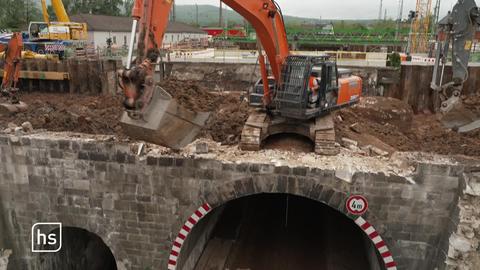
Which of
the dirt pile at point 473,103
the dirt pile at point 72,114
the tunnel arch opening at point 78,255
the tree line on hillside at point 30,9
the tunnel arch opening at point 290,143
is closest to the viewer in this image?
the tunnel arch opening at point 290,143

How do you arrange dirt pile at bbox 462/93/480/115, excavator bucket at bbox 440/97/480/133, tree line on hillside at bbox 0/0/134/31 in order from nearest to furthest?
excavator bucket at bbox 440/97/480/133, dirt pile at bbox 462/93/480/115, tree line on hillside at bbox 0/0/134/31

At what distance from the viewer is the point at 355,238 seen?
14141 mm

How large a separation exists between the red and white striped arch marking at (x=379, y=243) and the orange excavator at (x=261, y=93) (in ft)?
6.09

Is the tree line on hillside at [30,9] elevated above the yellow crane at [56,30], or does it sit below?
above

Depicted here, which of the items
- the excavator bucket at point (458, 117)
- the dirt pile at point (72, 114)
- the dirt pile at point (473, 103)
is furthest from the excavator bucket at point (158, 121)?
the dirt pile at point (473, 103)

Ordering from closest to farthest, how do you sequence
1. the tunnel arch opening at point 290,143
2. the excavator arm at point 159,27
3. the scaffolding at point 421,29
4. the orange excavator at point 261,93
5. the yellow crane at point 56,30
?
the excavator arm at point 159,27 → the orange excavator at point 261,93 → the tunnel arch opening at point 290,143 → the yellow crane at point 56,30 → the scaffolding at point 421,29

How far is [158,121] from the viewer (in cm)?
812

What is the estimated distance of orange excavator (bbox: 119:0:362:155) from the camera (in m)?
7.72

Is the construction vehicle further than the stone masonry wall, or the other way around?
the construction vehicle

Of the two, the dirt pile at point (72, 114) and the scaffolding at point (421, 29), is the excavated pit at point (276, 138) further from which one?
the scaffolding at point (421, 29)

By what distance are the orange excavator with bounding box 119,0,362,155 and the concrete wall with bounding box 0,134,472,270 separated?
39.9 inches

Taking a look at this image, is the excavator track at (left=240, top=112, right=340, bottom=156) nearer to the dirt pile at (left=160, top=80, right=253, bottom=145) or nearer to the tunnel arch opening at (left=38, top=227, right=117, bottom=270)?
the dirt pile at (left=160, top=80, right=253, bottom=145)

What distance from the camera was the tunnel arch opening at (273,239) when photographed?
12.0 meters

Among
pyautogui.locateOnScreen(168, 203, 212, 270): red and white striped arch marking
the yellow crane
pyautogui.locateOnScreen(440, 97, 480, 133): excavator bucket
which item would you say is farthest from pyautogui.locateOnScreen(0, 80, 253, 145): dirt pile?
the yellow crane
